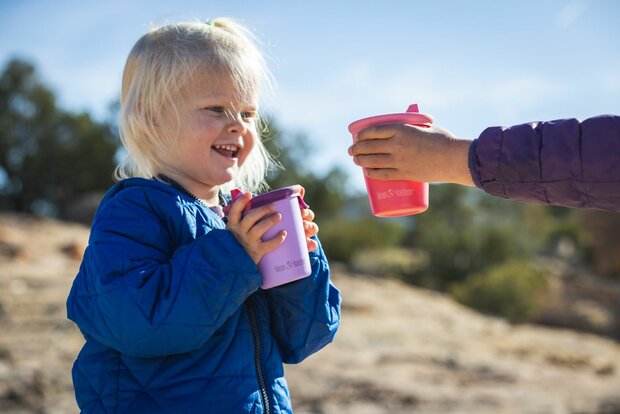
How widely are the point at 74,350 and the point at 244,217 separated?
17.8 ft

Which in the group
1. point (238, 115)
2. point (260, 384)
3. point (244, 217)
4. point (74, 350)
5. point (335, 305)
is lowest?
point (74, 350)

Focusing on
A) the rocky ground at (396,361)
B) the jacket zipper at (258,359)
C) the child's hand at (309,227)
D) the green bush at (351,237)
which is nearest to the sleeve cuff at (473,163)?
the child's hand at (309,227)

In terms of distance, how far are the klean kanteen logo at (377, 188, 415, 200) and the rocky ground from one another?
3.43m

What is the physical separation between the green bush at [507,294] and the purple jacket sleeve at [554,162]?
46.1 feet

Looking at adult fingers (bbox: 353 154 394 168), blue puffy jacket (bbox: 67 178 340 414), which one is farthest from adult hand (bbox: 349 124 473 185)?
blue puffy jacket (bbox: 67 178 340 414)

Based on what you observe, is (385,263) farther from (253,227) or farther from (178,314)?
(178,314)

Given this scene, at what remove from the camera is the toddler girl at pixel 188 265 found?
1.59 m

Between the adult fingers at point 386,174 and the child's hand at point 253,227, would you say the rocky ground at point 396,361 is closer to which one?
the adult fingers at point 386,174

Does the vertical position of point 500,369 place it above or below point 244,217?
below

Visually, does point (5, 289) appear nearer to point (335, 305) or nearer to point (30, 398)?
point (30, 398)

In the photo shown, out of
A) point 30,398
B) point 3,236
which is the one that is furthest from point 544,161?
point 3,236

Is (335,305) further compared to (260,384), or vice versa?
(335,305)

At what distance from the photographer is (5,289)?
991cm

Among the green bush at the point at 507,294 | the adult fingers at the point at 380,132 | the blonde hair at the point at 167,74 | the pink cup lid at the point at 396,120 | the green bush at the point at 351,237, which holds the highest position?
the blonde hair at the point at 167,74
